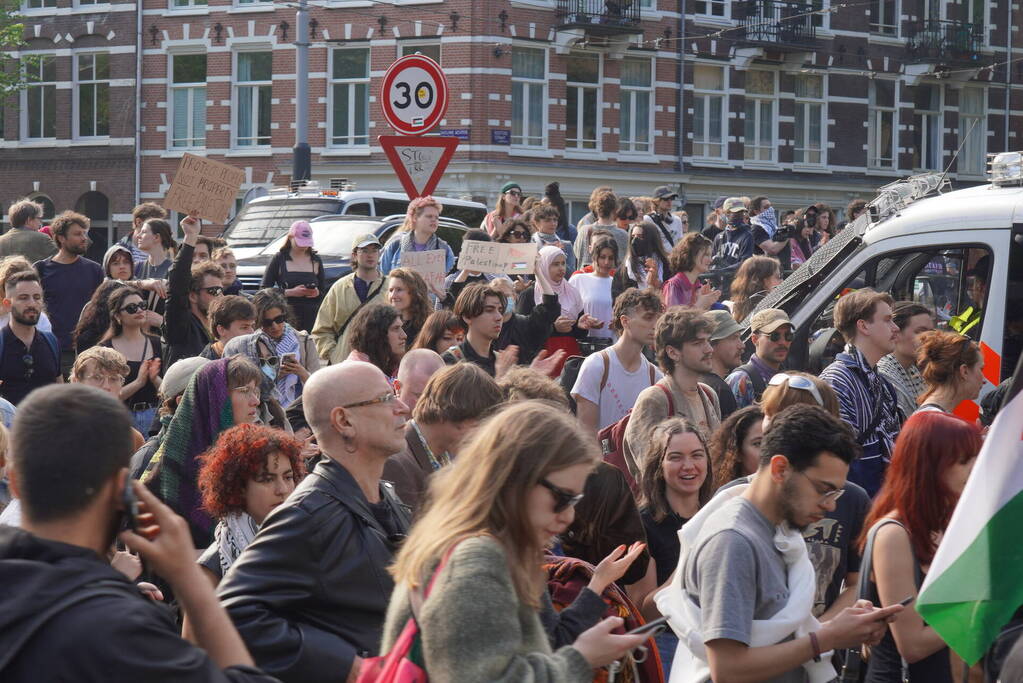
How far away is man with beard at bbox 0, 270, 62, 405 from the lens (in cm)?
869

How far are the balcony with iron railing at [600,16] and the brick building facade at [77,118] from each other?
11.0 m

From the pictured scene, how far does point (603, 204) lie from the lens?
48.5 feet

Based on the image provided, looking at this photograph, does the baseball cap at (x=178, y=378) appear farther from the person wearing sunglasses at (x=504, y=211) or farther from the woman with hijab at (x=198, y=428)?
the person wearing sunglasses at (x=504, y=211)

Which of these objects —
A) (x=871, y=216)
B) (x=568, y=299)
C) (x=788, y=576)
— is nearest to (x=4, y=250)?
(x=568, y=299)

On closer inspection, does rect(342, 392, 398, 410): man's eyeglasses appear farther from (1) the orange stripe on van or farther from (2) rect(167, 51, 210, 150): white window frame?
(2) rect(167, 51, 210, 150): white window frame

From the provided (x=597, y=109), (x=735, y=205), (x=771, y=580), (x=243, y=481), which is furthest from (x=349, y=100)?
(x=771, y=580)

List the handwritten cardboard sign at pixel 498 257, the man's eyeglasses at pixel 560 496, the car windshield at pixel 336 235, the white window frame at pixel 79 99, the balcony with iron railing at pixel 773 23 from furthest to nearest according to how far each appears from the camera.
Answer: the white window frame at pixel 79 99, the balcony with iron railing at pixel 773 23, the car windshield at pixel 336 235, the handwritten cardboard sign at pixel 498 257, the man's eyeglasses at pixel 560 496

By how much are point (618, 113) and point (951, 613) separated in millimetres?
31649

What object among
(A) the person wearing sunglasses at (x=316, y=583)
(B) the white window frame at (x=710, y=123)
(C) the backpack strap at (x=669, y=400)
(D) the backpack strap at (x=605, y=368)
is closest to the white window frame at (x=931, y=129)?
(B) the white window frame at (x=710, y=123)

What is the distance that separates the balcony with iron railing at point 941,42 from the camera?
1553 inches

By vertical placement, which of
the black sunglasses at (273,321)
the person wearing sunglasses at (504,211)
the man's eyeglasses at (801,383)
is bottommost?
the man's eyeglasses at (801,383)

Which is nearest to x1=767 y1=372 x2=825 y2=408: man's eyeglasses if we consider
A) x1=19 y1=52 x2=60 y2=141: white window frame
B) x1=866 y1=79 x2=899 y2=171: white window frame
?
x1=866 y1=79 x2=899 y2=171: white window frame

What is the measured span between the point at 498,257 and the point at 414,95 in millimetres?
1390

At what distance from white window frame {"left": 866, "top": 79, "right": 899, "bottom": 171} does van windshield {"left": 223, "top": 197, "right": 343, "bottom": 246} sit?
77.2 ft
